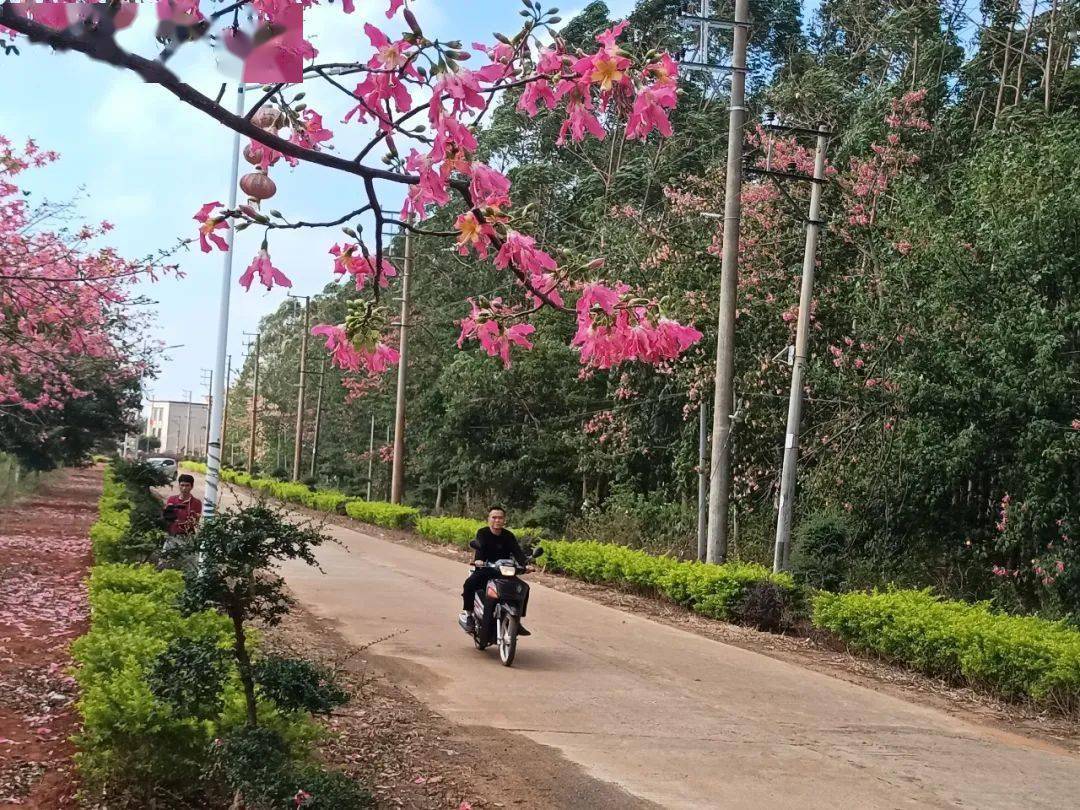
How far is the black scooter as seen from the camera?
9.50 m

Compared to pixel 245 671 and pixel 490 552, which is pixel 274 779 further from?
pixel 490 552

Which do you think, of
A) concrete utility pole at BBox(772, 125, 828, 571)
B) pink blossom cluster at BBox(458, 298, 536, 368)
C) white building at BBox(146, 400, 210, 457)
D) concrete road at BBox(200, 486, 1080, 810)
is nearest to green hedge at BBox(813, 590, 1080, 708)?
concrete road at BBox(200, 486, 1080, 810)

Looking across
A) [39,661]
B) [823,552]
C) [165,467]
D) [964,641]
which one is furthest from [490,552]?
[165,467]

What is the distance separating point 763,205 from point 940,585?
→ 25.5ft

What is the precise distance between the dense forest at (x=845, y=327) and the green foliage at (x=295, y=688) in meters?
2.23

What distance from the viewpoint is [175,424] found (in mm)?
153125

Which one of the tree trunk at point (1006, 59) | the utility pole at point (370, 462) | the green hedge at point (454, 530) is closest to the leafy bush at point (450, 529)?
the green hedge at point (454, 530)

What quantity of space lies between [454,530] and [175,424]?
457 feet

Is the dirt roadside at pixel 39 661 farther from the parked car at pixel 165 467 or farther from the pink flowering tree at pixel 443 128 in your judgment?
the parked car at pixel 165 467

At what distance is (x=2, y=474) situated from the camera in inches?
1010

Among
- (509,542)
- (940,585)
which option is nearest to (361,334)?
(509,542)

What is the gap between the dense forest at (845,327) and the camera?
12.7 m

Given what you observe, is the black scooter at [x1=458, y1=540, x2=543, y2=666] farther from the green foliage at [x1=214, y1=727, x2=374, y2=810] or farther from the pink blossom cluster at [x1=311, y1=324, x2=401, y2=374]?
the pink blossom cluster at [x1=311, y1=324, x2=401, y2=374]

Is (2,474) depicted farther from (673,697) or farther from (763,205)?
(673,697)
